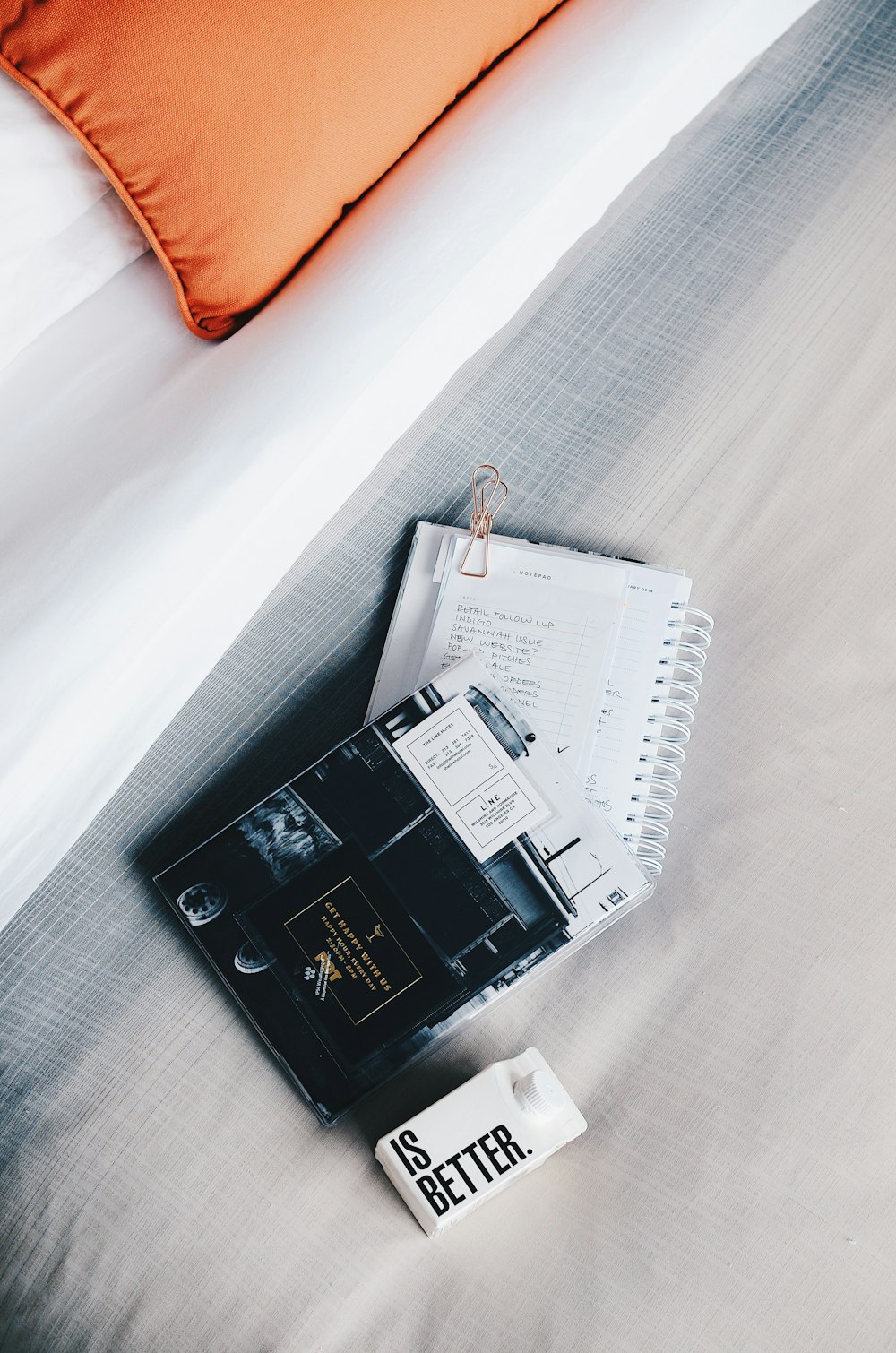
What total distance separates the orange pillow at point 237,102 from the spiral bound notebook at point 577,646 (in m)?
0.27

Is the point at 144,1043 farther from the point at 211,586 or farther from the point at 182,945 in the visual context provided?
the point at 211,586

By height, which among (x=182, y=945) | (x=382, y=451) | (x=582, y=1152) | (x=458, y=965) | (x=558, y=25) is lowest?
(x=582, y=1152)

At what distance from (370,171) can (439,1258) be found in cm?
84

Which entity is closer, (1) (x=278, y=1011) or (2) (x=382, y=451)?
(1) (x=278, y=1011)

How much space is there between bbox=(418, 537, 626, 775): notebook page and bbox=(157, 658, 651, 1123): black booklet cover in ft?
0.11

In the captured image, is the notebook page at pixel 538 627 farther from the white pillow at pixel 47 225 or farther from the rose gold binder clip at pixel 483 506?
the white pillow at pixel 47 225

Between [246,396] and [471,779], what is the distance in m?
0.34

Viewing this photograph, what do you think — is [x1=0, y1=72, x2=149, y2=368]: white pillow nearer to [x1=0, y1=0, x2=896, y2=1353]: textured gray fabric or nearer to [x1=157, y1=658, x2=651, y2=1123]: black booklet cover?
[x1=0, y1=0, x2=896, y2=1353]: textured gray fabric

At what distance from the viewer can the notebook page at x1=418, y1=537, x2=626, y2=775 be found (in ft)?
2.48

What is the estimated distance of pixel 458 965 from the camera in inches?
27.0

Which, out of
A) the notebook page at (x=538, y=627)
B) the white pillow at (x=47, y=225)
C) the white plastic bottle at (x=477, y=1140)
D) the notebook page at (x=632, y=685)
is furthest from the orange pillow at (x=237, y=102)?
the white plastic bottle at (x=477, y=1140)

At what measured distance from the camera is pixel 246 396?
698 mm

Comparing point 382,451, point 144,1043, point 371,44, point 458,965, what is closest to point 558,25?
point 371,44

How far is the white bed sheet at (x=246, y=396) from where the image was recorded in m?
0.65
